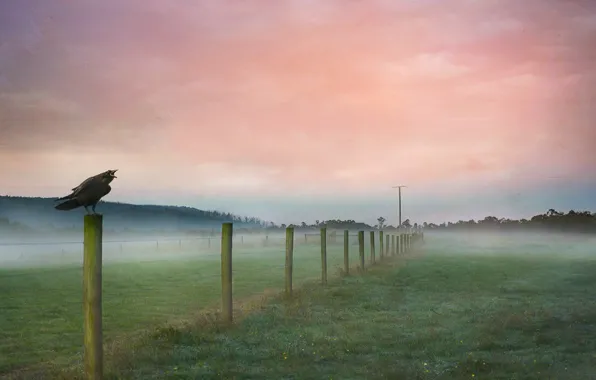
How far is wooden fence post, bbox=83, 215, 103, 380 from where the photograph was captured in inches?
263

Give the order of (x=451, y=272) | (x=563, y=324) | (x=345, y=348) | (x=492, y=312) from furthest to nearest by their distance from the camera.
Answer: (x=451, y=272) → (x=492, y=312) → (x=563, y=324) → (x=345, y=348)

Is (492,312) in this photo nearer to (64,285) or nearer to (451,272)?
(451,272)

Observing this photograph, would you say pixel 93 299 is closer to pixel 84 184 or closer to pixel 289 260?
pixel 84 184

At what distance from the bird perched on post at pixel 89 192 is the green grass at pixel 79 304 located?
3.07m

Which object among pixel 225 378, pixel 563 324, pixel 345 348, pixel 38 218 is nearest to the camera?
pixel 225 378

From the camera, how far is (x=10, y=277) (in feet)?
89.7

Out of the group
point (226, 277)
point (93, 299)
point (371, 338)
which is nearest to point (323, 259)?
point (226, 277)

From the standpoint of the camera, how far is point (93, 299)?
6.81 m

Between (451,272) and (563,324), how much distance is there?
14.4 metres

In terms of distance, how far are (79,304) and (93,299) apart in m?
10.6

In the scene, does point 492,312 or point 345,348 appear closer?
point 345,348

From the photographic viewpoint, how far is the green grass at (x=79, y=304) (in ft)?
34.0

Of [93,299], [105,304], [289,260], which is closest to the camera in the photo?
[93,299]

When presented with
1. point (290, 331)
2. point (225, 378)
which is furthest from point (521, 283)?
point (225, 378)
